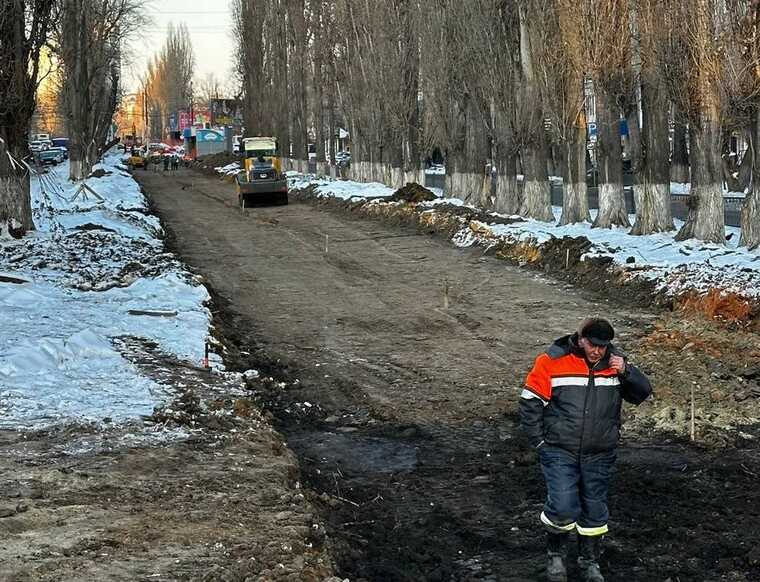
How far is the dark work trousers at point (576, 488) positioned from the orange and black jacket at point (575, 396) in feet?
0.28

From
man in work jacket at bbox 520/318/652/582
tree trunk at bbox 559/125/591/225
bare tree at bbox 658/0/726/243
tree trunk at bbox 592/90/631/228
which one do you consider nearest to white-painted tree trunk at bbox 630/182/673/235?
tree trunk at bbox 592/90/631/228

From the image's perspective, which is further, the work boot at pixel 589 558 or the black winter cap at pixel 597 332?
the work boot at pixel 589 558

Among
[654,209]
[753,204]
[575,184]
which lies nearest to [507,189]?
[575,184]

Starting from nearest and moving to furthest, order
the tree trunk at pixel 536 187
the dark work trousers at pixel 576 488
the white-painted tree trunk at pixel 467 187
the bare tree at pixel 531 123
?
the dark work trousers at pixel 576 488
the bare tree at pixel 531 123
the tree trunk at pixel 536 187
the white-painted tree trunk at pixel 467 187

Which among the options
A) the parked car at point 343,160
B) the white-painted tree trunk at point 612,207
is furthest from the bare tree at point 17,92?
the parked car at point 343,160

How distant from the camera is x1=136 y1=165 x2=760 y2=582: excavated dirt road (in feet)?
22.6

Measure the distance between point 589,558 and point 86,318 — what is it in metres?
9.68

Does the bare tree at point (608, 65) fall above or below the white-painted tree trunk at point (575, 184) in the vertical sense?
above

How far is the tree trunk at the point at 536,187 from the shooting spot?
93.4 feet

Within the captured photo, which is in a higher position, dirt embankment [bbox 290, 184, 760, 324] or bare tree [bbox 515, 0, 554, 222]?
bare tree [bbox 515, 0, 554, 222]

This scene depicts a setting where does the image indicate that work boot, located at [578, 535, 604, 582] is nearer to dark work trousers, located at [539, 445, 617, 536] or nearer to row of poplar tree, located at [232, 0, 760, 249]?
dark work trousers, located at [539, 445, 617, 536]

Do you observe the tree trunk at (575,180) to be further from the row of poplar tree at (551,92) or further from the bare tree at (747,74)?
the bare tree at (747,74)

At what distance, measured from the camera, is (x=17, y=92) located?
2158 cm

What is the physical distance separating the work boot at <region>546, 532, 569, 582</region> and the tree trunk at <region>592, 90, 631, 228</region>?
18.4m
